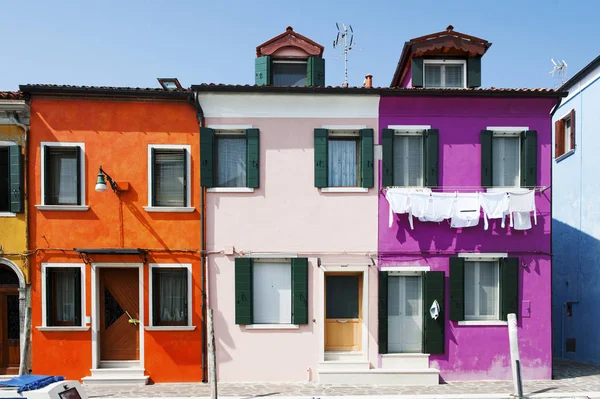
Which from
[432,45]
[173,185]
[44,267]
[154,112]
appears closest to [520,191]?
[432,45]

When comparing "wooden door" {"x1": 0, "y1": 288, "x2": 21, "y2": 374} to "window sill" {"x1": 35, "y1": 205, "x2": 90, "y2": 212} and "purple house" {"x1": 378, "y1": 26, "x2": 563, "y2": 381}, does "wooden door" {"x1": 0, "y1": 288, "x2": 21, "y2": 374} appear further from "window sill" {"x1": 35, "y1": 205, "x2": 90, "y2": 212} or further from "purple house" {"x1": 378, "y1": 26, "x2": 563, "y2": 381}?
"purple house" {"x1": 378, "y1": 26, "x2": 563, "y2": 381}

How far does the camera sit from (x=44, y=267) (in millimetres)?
10242

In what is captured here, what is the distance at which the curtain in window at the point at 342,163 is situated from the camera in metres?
10.7

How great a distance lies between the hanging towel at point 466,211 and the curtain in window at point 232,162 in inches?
210

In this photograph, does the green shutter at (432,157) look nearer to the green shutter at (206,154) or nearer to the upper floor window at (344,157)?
the upper floor window at (344,157)

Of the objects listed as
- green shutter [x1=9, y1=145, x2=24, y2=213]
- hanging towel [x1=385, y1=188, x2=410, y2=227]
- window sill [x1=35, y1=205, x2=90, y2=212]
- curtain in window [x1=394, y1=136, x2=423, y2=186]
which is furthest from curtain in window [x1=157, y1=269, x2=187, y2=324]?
curtain in window [x1=394, y1=136, x2=423, y2=186]

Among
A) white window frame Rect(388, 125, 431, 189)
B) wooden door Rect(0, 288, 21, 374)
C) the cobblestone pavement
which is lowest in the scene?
A: the cobblestone pavement

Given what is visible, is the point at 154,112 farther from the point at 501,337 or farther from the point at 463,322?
the point at 501,337

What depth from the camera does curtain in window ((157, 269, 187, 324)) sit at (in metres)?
10.5

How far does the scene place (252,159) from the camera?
10.4 m

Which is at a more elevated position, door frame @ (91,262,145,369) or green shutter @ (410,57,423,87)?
green shutter @ (410,57,423,87)

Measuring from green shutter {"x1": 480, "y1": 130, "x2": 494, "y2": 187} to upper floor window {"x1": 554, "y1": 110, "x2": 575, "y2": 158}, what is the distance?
559 cm

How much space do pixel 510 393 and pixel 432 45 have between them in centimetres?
874

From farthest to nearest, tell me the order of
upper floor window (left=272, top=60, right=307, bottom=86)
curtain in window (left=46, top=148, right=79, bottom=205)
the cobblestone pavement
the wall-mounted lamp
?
upper floor window (left=272, top=60, right=307, bottom=86) → curtain in window (left=46, top=148, right=79, bottom=205) → the cobblestone pavement → the wall-mounted lamp
